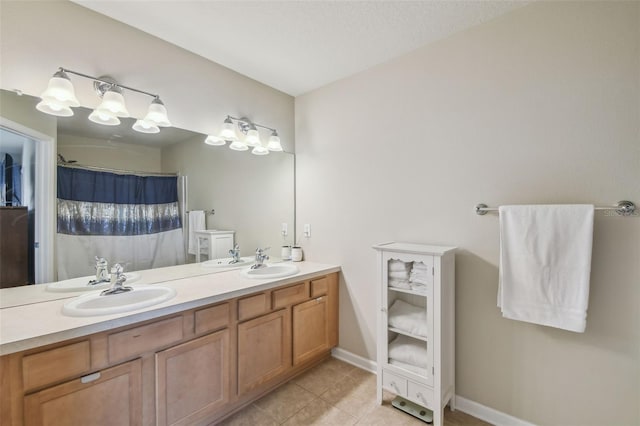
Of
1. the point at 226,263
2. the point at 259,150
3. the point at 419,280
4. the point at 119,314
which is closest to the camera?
the point at 119,314

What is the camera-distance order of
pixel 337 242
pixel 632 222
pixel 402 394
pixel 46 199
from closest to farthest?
pixel 632 222
pixel 46 199
pixel 402 394
pixel 337 242

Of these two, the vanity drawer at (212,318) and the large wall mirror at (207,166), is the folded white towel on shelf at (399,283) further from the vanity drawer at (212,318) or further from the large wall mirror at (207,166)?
the large wall mirror at (207,166)

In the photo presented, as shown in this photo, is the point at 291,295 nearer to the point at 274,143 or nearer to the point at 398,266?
the point at 398,266

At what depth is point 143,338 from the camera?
1397mm

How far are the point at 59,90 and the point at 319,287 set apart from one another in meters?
2.14

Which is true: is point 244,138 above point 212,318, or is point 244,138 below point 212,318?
above

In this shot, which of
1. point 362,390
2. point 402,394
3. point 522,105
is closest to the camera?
point 522,105

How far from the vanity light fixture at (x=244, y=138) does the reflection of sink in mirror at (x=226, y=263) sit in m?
0.98

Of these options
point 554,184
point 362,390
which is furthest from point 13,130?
point 554,184

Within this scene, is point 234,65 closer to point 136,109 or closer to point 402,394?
point 136,109

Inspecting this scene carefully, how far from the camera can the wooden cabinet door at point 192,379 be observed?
147 cm

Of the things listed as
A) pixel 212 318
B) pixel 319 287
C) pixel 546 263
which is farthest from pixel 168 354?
pixel 546 263

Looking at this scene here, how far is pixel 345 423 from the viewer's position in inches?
69.9

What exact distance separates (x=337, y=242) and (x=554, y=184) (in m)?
1.62
